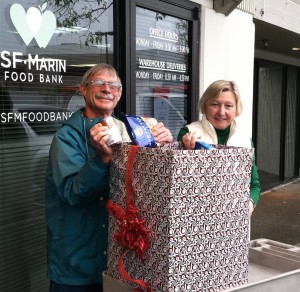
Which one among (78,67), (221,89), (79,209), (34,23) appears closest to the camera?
(79,209)

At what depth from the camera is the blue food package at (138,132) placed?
1719mm

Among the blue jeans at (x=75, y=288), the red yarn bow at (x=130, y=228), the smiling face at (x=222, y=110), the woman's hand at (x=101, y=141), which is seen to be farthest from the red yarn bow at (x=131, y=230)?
the smiling face at (x=222, y=110)

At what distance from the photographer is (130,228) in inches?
64.5

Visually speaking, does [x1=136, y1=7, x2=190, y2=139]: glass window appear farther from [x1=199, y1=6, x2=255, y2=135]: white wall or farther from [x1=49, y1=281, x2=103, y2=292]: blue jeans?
[x1=49, y1=281, x2=103, y2=292]: blue jeans

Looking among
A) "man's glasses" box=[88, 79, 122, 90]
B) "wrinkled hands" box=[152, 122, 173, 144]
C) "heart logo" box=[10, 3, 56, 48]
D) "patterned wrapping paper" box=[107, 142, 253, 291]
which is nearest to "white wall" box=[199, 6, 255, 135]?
"heart logo" box=[10, 3, 56, 48]

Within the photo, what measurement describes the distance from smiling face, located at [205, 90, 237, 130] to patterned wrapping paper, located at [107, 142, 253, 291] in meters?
0.67

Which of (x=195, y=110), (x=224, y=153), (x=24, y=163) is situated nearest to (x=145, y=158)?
(x=224, y=153)

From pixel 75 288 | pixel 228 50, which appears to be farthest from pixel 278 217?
pixel 75 288

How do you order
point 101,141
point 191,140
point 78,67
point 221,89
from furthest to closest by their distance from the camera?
point 78,67 → point 221,89 → point 191,140 → point 101,141

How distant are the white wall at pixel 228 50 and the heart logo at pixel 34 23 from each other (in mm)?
1764

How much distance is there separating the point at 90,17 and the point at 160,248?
92.3 inches

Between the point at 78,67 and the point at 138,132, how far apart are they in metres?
1.79

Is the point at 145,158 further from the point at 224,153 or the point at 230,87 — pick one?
the point at 230,87

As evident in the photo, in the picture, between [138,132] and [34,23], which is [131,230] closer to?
[138,132]
